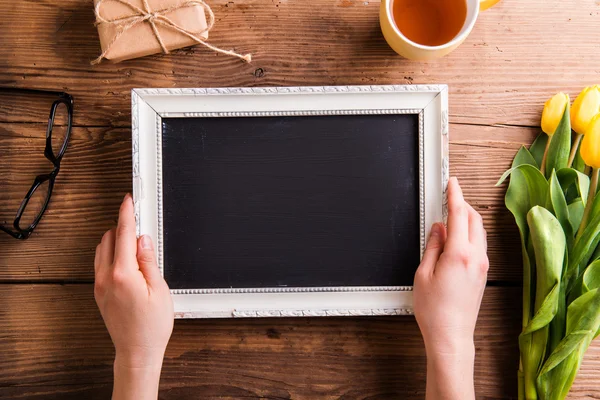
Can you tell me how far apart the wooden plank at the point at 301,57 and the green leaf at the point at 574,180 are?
0.11 meters

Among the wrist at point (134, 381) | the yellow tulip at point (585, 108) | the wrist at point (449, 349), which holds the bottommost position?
the wrist at point (134, 381)

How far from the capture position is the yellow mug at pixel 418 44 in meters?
0.67

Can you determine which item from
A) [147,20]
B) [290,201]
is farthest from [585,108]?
[147,20]

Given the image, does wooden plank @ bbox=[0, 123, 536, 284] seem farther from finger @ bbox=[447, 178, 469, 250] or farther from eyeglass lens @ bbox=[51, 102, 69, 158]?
finger @ bbox=[447, 178, 469, 250]

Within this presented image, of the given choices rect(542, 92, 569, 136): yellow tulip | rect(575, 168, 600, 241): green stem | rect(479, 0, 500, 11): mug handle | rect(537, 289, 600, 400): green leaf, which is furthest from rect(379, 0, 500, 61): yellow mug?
rect(537, 289, 600, 400): green leaf

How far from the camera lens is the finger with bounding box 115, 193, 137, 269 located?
A: 0.67 meters

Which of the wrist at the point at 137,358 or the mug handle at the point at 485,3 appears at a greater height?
the mug handle at the point at 485,3

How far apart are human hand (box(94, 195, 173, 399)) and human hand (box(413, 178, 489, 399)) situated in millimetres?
371

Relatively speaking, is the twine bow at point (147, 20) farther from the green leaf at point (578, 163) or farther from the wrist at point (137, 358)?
the green leaf at point (578, 163)

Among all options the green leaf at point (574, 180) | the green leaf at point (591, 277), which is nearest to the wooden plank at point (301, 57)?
the green leaf at point (574, 180)

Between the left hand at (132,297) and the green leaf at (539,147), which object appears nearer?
the left hand at (132,297)

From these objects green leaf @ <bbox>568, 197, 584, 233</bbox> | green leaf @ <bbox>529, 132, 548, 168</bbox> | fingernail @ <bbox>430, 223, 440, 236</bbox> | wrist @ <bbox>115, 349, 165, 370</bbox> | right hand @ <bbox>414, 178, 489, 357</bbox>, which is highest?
green leaf @ <bbox>529, 132, 548, 168</bbox>

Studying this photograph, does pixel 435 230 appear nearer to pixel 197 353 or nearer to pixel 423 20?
pixel 423 20

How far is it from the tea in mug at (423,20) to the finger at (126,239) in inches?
18.8
